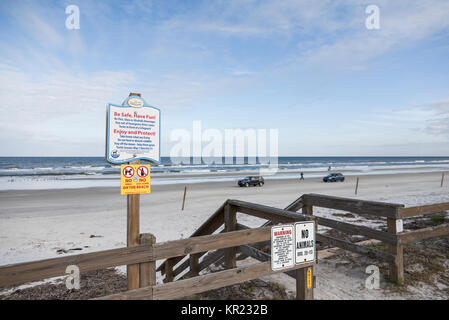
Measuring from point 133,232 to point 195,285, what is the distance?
37.0 inches

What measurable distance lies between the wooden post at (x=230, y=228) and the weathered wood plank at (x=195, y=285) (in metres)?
1.61

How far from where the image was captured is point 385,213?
4.60 metres

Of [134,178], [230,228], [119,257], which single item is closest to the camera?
[119,257]

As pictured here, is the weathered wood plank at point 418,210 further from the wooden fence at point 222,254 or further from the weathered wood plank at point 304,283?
Result: the weathered wood plank at point 304,283

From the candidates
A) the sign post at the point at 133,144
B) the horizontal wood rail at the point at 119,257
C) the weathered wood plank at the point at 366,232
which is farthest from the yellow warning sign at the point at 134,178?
the weathered wood plank at the point at 366,232

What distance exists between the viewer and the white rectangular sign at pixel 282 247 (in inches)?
137

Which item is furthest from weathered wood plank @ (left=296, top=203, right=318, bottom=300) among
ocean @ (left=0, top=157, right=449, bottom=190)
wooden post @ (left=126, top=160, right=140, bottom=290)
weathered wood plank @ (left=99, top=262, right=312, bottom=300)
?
ocean @ (left=0, top=157, right=449, bottom=190)

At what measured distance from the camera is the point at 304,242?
12.0 feet

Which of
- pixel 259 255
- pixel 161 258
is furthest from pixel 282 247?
pixel 161 258

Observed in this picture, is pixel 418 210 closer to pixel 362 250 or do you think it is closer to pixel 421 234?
pixel 421 234

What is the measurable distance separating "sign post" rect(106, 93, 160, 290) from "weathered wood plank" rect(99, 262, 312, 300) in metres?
0.66

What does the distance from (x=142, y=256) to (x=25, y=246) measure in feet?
28.3
